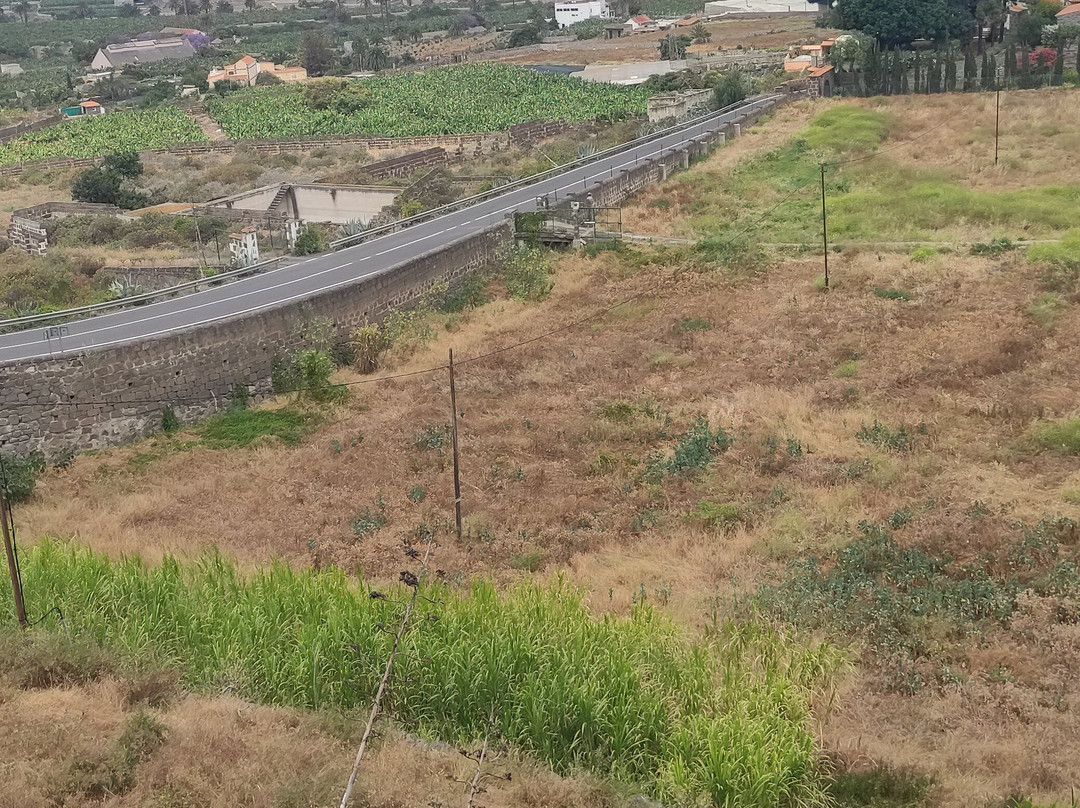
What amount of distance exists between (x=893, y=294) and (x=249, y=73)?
311 ft

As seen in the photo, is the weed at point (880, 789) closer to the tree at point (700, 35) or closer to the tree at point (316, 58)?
the tree at point (700, 35)

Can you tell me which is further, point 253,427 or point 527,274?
point 527,274

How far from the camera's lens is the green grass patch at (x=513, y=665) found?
1012 centimetres

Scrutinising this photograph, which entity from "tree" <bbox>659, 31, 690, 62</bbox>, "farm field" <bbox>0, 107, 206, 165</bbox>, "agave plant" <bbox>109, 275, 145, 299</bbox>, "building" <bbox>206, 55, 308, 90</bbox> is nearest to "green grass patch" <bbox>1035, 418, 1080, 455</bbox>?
"agave plant" <bbox>109, 275, 145, 299</bbox>

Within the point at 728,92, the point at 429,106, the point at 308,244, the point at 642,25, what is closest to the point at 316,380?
the point at 308,244

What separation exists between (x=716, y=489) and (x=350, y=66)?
365ft

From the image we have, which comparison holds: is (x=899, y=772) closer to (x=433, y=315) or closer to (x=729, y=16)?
(x=433, y=315)

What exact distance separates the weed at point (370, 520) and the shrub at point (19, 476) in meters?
5.66

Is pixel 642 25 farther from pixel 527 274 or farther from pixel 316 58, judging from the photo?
pixel 527 274

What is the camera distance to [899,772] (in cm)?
977

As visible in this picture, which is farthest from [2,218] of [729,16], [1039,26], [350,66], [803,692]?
[729,16]

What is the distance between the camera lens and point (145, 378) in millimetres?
20766

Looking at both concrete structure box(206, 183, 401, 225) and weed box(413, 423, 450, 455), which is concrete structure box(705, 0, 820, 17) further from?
weed box(413, 423, 450, 455)

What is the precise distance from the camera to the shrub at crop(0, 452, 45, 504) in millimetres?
17922
